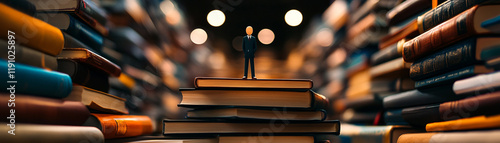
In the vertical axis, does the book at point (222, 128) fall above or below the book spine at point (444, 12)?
below

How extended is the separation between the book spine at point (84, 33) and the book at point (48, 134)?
26cm

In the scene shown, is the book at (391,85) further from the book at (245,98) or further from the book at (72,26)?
the book at (72,26)

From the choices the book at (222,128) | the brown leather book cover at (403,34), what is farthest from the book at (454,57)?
the book at (222,128)

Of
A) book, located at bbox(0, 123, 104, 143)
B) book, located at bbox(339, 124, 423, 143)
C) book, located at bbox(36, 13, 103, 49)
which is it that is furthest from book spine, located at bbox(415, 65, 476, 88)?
book, located at bbox(36, 13, 103, 49)

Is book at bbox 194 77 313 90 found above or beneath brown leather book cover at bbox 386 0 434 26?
beneath

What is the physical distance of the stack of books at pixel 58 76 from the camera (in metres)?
0.61

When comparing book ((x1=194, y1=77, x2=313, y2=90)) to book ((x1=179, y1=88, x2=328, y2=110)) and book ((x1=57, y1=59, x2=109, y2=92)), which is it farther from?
book ((x1=57, y1=59, x2=109, y2=92))

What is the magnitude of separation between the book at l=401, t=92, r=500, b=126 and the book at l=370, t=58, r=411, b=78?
0.56 ft

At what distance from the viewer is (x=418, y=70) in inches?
36.0

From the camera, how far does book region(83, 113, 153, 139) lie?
2.78ft

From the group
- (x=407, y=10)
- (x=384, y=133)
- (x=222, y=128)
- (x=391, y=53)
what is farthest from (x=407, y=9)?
(x=222, y=128)

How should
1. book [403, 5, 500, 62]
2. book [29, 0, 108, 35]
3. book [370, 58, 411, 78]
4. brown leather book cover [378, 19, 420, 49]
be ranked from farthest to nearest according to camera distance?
book [370, 58, 411, 78] < brown leather book cover [378, 19, 420, 49] < book [29, 0, 108, 35] < book [403, 5, 500, 62]

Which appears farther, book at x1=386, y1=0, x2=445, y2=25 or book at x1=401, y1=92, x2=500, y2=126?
book at x1=386, y1=0, x2=445, y2=25

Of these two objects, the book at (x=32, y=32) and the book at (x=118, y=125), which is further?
the book at (x=118, y=125)
